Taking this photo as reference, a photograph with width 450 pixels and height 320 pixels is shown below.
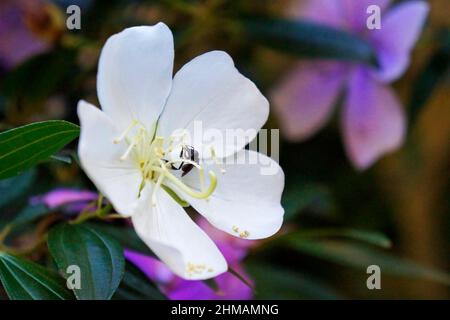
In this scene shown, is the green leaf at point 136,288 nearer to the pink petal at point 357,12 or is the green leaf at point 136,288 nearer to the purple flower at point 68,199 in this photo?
the purple flower at point 68,199

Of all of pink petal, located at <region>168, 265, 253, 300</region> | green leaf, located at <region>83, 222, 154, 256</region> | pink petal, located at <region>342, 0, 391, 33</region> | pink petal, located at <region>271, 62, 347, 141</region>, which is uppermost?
pink petal, located at <region>342, 0, 391, 33</region>

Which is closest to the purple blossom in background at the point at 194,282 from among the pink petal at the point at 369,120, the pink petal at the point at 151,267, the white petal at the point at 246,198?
the pink petal at the point at 151,267

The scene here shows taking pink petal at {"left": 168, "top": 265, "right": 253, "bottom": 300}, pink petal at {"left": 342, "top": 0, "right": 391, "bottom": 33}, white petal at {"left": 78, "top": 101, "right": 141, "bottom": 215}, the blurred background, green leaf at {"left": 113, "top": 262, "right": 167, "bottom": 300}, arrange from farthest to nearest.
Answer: pink petal at {"left": 342, "top": 0, "right": 391, "bottom": 33} → the blurred background → pink petal at {"left": 168, "top": 265, "right": 253, "bottom": 300} → green leaf at {"left": 113, "top": 262, "right": 167, "bottom": 300} → white petal at {"left": 78, "top": 101, "right": 141, "bottom": 215}

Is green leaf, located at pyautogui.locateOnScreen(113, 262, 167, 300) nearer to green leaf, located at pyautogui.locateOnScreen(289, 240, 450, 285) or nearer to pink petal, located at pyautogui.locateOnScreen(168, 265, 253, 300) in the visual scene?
pink petal, located at pyautogui.locateOnScreen(168, 265, 253, 300)

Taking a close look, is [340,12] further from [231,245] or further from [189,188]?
[189,188]

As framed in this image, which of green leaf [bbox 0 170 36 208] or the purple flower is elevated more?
the purple flower

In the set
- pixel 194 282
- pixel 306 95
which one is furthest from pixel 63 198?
pixel 306 95

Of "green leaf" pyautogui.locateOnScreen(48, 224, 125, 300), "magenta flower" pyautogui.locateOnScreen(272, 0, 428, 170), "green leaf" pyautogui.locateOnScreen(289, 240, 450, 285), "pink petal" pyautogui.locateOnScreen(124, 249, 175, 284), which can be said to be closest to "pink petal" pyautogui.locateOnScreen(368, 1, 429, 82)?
"magenta flower" pyautogui.locateOnScreen(272, 0, 428, 170)

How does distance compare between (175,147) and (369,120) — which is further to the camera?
(369,120)
